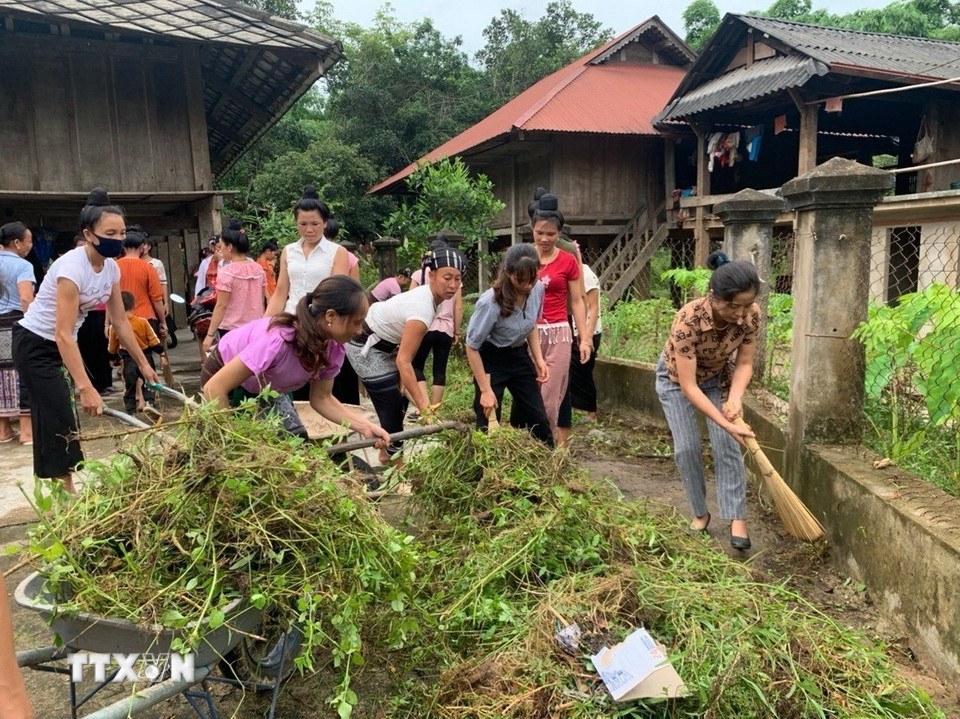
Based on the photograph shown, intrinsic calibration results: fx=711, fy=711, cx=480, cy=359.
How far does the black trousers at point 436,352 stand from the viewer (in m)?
4.74

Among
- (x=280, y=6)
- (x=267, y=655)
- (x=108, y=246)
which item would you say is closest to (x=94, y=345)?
(x=108, y=246)

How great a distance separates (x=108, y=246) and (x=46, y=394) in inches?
35.7

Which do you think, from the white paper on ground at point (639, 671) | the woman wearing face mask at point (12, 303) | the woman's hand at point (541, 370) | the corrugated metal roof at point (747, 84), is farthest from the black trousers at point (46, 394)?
the corrugated metal roof at point (747, 84)

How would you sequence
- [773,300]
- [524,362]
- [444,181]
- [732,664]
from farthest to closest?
[444,181], [773,300], [524,362], [732,664]

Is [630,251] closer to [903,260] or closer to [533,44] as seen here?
[903,260]

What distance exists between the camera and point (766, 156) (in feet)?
55.4

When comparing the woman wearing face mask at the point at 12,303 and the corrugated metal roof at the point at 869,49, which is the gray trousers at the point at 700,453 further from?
the corrugated metal roof at the point at 869,49

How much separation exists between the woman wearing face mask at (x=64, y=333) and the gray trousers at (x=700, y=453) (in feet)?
9.42

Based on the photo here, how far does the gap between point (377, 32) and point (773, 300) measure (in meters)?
36.9

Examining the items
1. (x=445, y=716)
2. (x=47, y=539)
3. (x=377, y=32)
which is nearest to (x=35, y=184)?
(x=47, y=539)

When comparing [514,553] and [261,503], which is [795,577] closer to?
[514,553]

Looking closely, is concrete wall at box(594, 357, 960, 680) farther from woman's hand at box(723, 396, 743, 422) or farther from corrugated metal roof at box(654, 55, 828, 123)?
corrugated metal roof at box(654, 55, 828, 123)

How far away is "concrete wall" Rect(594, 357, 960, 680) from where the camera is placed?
2660 millimetres

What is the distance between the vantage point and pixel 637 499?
4.02m
